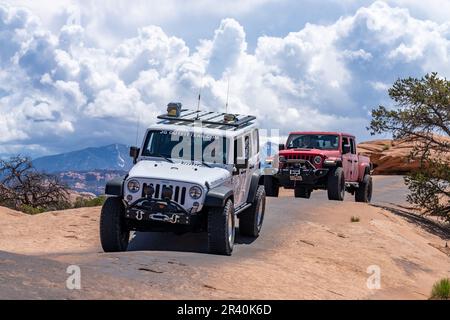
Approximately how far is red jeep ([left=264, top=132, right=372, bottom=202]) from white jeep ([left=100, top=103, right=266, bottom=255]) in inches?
312

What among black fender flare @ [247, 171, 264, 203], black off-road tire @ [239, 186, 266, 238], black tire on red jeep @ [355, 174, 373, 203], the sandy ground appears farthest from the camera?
black tire on red jeep @ [355, 174, 373, 203]

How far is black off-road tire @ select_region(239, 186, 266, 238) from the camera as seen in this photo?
13281mm

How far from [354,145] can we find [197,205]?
13.7 meters

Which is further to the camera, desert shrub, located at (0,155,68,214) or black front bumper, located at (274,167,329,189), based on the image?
desert shrub, located at (0,155,68,214)

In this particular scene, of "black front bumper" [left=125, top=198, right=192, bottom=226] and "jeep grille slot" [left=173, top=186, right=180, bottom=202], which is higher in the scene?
"jeep grille slot" [left=173, top=186, right=180, bottom=202]

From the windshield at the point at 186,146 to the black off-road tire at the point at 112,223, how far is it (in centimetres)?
131

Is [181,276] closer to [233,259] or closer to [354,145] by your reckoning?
[233,259]

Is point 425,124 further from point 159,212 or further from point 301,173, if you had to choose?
point 159,212

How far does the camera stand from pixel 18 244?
14.3m

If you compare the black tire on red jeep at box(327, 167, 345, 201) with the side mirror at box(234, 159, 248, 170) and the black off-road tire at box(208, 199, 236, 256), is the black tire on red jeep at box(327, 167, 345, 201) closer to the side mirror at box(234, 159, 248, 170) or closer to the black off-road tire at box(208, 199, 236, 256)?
the side mirror at box(234, 159, 248, 170)

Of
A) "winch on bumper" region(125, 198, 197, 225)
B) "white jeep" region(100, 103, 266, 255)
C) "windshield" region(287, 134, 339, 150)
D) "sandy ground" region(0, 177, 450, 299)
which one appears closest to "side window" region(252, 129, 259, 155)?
"white jeep" region(100, 103, 266, 255)

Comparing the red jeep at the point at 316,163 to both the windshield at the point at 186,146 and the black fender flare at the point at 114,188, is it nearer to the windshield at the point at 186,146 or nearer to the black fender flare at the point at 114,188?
the windshield at the point at 186,146

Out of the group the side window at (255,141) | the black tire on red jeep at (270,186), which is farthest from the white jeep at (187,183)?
the black tire on red jeep at (270,186)

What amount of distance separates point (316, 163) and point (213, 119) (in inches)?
341
